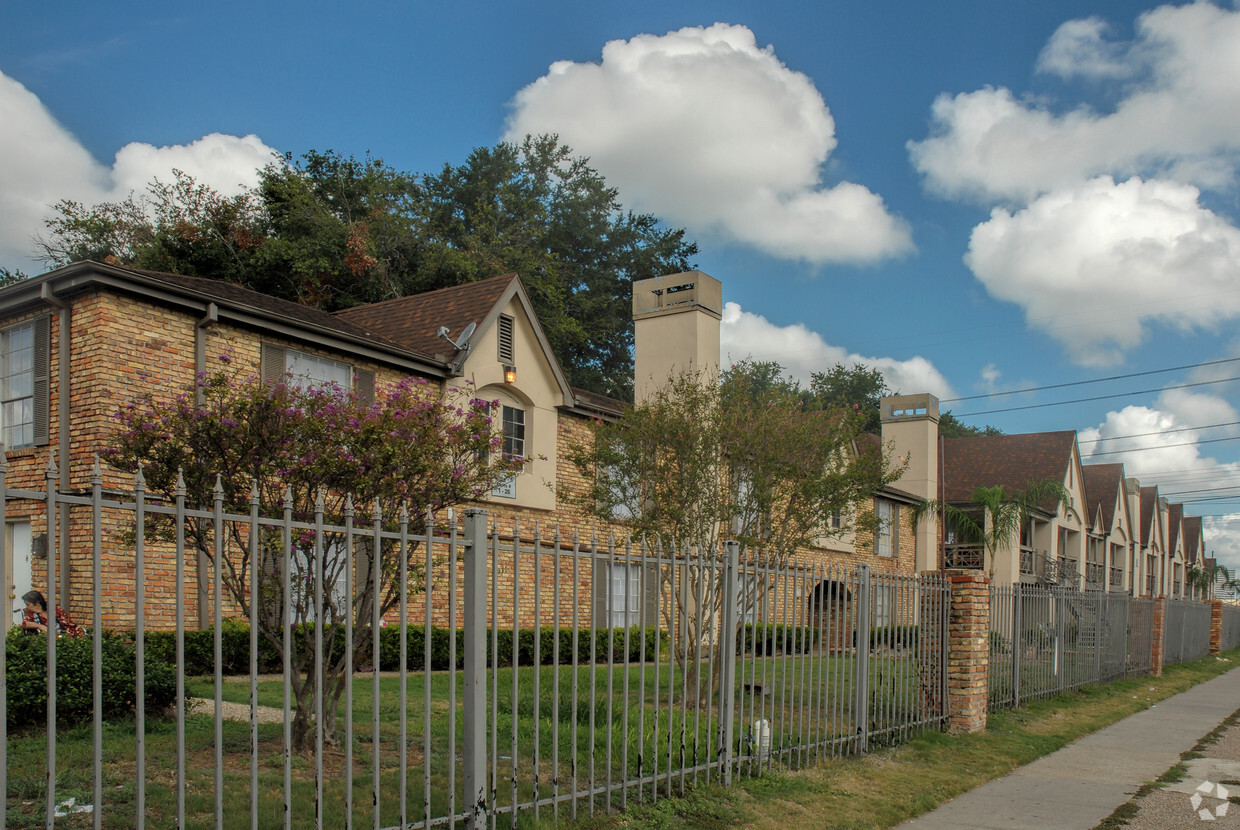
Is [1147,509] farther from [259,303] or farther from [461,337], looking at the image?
[259,303]

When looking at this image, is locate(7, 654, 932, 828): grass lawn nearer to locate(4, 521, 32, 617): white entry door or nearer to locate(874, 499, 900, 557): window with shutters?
locate(4, 521, 32, 617): white entry door

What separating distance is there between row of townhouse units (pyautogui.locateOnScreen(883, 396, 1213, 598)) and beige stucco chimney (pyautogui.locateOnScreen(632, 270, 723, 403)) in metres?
13.9

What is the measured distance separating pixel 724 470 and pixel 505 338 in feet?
25.7

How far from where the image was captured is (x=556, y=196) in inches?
1683

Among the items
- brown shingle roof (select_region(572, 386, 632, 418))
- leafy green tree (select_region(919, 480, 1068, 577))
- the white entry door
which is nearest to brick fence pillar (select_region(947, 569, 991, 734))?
brown shingle roof (select_region(572, 386, 632, 418))

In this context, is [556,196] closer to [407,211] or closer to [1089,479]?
[407,211]

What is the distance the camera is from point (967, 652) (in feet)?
40.3

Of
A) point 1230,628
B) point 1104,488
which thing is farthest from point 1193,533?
point 1230,628

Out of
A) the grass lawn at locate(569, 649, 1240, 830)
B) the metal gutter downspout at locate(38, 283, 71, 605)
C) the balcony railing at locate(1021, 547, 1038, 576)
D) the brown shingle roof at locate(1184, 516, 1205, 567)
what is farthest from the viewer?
the brown shingle roof at locate(1184, 516, 1205, 567)

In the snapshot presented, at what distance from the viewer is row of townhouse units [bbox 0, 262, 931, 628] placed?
45.2 ft

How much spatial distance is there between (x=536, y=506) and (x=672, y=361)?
430 centimetres

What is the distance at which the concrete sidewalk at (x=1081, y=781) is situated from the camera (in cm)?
815

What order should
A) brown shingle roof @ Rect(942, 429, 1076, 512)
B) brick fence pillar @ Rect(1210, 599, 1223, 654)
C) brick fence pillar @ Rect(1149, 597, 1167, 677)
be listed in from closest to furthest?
brick fence pillar @ Rect(1149, 597, 1167, 677)
brick fence pillar @ Rect(1210, 599, 1223, 654)
brown shingle roof @ Rect(942, 429, 1076, 512)

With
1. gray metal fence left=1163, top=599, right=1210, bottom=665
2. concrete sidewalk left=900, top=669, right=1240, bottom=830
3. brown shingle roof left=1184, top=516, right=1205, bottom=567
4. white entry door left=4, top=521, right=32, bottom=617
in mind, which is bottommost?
brown shingle roof left=1184, top=516, right=1205, bottom=567
